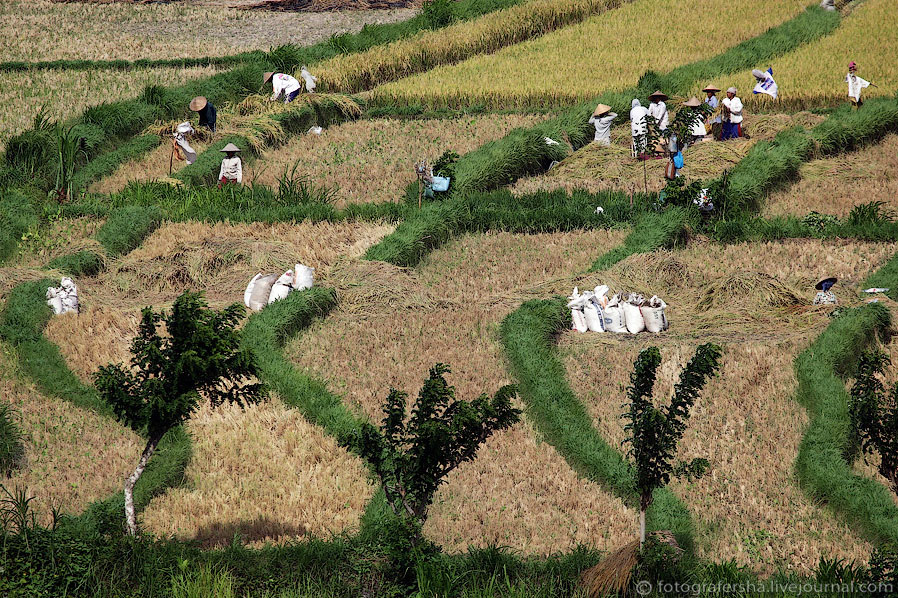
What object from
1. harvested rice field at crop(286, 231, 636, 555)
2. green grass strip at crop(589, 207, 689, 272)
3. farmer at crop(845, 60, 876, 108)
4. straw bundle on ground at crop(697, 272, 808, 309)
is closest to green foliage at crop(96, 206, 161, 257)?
harvested rice field at crop(286, 231, 636, 555)

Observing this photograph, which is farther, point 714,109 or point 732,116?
point 714,109

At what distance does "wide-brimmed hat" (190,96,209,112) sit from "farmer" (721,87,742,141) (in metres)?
10.1

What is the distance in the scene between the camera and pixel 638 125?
2202 cm

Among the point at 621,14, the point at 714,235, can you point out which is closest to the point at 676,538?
the point at 714,235

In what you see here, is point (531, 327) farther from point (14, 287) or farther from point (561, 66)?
point (561, 66)

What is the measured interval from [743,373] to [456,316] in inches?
148

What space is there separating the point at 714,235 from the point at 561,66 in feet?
36.6

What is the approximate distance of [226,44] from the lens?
32250 mm

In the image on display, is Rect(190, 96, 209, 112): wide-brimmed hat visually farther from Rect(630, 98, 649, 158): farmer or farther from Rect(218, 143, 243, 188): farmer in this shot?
Rect(630, 98, 649, 158): farmer

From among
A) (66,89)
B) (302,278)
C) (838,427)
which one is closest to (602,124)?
(302,278)

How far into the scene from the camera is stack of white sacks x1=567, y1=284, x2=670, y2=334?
15062mm

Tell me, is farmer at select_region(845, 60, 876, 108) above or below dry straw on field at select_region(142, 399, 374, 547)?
below

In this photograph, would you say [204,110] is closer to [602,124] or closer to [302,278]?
[602,124]

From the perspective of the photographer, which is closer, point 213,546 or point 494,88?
point 213,546
